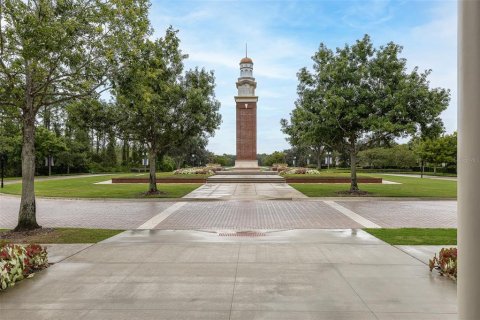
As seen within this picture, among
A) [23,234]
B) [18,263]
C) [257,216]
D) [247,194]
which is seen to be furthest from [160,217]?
[247,194]

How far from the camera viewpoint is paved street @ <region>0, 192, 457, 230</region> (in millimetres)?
12945

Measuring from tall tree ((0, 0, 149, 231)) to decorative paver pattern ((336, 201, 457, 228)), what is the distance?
10.1m

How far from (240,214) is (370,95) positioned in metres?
11.0

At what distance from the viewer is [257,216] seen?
48.0ft

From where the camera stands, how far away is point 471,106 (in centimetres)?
263

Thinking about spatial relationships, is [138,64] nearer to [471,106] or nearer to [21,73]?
[21,73]

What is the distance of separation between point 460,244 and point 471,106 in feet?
3.10

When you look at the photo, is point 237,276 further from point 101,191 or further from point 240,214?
A: point 101,191

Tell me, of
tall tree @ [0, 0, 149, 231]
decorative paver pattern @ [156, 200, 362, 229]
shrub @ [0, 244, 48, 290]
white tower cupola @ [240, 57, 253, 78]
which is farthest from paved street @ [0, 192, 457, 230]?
white tower cupola @ [240, 57, 253, 78]

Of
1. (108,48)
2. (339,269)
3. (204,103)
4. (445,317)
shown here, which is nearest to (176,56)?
(204,103)

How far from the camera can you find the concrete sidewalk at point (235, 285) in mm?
5086

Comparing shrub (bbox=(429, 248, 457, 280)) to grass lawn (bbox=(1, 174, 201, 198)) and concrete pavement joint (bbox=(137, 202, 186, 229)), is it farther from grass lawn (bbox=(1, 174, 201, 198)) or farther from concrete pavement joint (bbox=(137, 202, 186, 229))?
grass lawn (bbox=(1, 174, 201, 198))

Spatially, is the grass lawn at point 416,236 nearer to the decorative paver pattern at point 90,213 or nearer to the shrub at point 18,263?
the decorative paver pattern at point 90,213

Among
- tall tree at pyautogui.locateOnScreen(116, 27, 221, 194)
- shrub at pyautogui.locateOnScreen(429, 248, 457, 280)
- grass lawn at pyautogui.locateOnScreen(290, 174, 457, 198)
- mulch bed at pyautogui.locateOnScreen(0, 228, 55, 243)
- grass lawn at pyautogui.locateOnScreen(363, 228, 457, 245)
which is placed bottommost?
mulch bed at pyautogui.locateOnScreen(0, 228, 55, 243)
